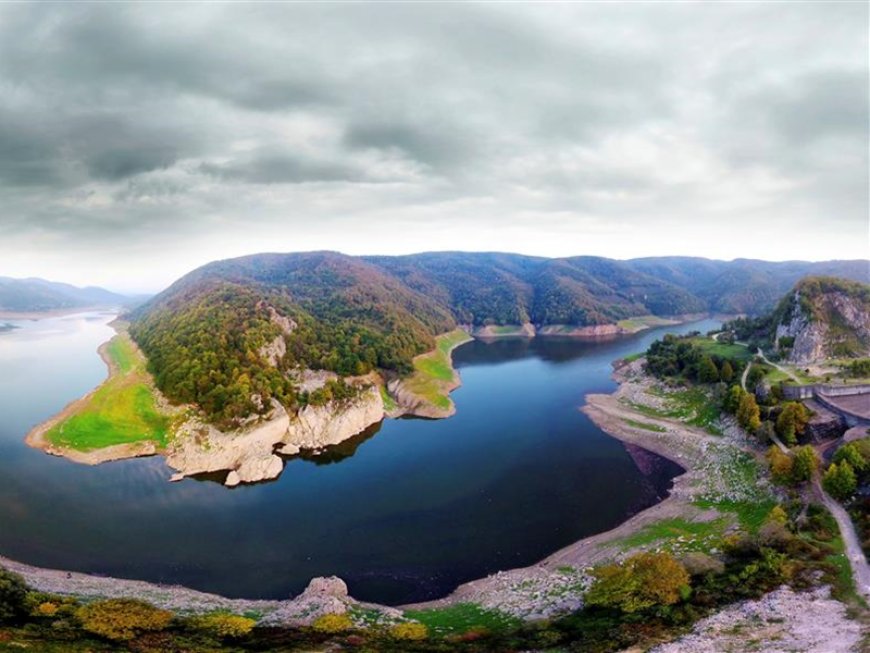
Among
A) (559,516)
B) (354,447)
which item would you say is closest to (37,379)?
(354,447)

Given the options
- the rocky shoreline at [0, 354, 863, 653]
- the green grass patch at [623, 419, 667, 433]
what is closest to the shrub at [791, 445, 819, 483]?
the rocky shoreline at [0, 354, 863, 653]

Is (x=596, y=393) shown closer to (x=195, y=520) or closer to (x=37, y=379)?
(x=195, y=520)

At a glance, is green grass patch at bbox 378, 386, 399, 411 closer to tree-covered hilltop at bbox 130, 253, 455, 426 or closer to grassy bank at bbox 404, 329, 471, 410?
grassy bank at bbox 404, 329, 471, 410

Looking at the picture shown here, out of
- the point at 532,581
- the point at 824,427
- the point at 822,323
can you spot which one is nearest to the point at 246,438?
the point at 532,581

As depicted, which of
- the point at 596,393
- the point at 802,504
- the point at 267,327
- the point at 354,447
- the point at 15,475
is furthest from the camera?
the point at 596,393

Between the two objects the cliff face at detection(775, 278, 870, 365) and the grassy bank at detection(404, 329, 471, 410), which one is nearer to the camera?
the cliff face at detection(775, 278, 870, 365)

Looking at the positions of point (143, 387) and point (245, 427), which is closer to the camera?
point (245, 427)
